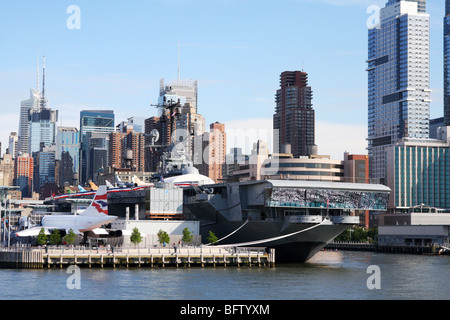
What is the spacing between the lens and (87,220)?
268ft

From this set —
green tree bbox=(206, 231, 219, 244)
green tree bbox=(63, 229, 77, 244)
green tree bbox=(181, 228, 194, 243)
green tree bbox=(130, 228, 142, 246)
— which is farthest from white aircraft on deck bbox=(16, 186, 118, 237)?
green tree bbox=(206, 231, 219, 244)

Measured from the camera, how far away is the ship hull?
260 feet

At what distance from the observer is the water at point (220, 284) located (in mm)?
51781

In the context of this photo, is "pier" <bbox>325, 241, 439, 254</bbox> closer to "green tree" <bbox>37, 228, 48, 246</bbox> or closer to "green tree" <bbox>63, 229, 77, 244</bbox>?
"green tree" <bbox>63, 229, 77, 244</bbox>

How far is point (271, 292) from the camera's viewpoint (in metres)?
54.2

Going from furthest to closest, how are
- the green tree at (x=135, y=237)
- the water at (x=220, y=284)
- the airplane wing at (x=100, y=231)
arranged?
the airplane wing at (x=100, y=231)
the green tree at (x=135, y=237)
the water at (x=220, y=284)

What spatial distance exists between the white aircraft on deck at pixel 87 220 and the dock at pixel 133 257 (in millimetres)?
5393

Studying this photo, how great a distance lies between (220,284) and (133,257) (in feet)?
54.7

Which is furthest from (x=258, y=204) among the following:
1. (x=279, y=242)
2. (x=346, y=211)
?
(x=346, y=211)

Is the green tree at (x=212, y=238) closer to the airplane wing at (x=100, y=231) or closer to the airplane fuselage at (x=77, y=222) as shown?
the airplane fuselage at (x=77, y=222)

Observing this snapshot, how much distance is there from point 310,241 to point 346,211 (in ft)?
24.0

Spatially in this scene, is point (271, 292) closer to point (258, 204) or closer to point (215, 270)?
point (215, 270)
